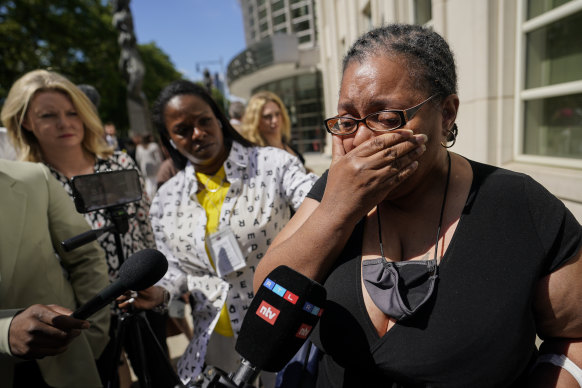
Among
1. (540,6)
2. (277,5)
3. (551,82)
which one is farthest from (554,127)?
(277,5)

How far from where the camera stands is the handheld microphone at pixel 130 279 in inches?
42.2

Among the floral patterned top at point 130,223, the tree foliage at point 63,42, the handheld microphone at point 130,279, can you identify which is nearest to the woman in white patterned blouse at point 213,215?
the floral patterned top at point 130,223

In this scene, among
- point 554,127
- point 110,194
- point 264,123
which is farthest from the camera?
point 264,123

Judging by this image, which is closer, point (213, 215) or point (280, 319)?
point (280, 319)

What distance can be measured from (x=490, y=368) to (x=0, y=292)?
193cm

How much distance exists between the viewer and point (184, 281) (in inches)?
79.9

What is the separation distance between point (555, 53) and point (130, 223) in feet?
12.8

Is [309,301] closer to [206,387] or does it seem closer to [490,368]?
[206,387]

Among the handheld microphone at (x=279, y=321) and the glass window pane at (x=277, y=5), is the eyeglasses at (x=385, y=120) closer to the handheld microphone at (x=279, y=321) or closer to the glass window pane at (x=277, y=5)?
the handheld microphone at (x=279, y=321)

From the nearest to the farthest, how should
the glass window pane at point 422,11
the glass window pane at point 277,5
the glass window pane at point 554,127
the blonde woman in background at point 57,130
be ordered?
1. the blonde woman in background at point 57,130
2. the glass window pane at point 554,127
3. the glass window pane at point 422,11
4. the glass window pane at point 277,5

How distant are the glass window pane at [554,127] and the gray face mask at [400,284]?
9.16ft

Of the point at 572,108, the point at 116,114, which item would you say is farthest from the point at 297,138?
the point at 572,108

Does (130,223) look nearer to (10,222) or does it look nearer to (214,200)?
(214,200)

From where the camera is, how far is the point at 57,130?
7.61 feet
